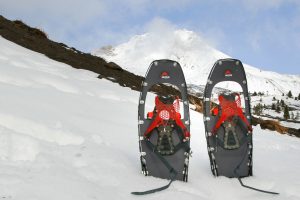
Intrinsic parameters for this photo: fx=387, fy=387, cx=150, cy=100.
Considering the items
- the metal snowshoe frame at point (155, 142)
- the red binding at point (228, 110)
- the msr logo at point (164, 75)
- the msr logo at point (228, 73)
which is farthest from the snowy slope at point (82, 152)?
the msr logo at point (228, 73)

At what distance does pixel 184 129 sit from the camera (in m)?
7.41

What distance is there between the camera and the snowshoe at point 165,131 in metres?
7.11

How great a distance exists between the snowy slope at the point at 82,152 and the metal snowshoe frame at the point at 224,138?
266 mm

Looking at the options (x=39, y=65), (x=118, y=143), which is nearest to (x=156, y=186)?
(x=118, y=143)

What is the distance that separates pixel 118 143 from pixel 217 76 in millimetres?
2504

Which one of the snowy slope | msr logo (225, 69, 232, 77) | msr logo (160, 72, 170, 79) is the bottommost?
the snowy slope

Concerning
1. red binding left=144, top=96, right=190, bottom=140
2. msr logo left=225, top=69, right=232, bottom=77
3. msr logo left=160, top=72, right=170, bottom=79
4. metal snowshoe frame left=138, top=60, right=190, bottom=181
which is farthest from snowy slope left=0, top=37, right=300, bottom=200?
msr logo left=225, top=69, right=232, bottom=77

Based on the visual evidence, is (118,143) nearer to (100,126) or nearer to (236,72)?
(100,126)

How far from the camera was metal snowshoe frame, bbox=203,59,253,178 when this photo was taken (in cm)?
762

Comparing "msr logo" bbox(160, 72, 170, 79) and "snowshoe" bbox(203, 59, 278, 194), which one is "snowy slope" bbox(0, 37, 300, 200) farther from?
"msr logo" bbox(160, 72, 170, 79)

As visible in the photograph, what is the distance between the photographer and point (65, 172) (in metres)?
5.79

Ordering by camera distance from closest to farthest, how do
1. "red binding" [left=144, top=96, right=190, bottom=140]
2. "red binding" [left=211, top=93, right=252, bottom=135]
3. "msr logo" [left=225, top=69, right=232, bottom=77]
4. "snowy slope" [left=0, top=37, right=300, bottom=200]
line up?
"snowy slope" [left=0, top=37, right=300, bottom=200] < "red binding" [left=144, top=96, right=190, bottom=140] < "red binding" [left=211, top=93, right=252, bottom=135] < "msr logo" [left=225, top=69, right=232, bottom=77]

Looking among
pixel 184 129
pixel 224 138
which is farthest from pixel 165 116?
pixel 224 138

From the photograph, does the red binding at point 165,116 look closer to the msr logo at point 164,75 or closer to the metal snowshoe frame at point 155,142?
the metal snowshoe frame at point 155,142
